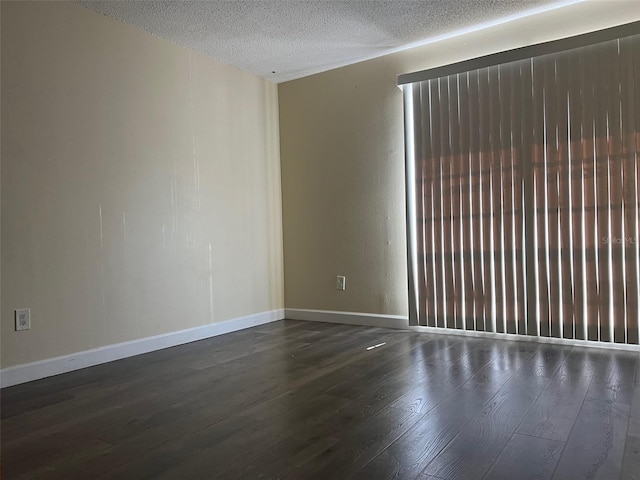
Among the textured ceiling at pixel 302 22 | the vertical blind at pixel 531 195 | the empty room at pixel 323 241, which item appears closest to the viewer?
the empty room at pixel 323 241

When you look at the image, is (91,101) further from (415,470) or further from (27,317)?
(415,470)

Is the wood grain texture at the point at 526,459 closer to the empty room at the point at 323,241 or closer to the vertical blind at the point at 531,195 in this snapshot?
the empty room at the point at 323,241

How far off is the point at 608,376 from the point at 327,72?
11.0 feet

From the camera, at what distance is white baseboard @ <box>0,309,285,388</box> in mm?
2646

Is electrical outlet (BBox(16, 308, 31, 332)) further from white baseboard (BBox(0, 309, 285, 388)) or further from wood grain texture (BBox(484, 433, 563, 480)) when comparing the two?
wood grain texture (BBox(484, 433, 563, 480))

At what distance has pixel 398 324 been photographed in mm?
3953

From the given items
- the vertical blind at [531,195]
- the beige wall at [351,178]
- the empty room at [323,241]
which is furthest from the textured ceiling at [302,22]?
the vertical blind at [531,195]

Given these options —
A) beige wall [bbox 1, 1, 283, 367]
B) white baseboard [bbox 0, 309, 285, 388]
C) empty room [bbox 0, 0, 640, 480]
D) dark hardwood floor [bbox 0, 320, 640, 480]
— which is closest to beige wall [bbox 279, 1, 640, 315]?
empty room [bbox 0, 0, 640, 480]

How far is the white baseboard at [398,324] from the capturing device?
10.2ft

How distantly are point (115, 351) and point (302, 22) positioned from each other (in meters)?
2.65

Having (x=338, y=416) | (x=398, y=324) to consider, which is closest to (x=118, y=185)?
(x=338, y=416)

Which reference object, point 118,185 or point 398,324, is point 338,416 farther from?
point 118,185

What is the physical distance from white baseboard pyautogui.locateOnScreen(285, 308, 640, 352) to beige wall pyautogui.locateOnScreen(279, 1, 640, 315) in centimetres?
6

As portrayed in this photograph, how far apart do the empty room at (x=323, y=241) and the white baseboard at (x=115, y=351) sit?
0.02 m
